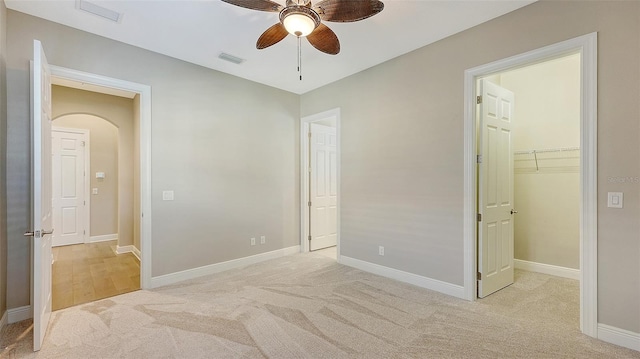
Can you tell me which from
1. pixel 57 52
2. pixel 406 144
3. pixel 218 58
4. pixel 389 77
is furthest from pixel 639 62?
pixel 57 52

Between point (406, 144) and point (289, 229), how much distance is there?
2.50m

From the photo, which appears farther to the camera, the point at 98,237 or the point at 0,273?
the point at 98,237

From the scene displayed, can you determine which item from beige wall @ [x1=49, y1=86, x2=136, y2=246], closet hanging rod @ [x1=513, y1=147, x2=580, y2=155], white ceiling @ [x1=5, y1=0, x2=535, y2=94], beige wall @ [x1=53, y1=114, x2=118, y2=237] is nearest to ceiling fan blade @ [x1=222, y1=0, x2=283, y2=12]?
Result: white ceiling @ [x1=5, y1=0, x2=535, y2=94]

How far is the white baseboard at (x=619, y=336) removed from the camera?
2086 millimetres

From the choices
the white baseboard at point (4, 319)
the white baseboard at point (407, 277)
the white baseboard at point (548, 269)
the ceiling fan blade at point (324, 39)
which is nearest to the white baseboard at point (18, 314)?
the white baseboard at point (4, 319)

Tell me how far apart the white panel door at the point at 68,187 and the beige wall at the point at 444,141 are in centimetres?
492

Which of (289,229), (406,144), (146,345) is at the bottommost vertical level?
(146,345)

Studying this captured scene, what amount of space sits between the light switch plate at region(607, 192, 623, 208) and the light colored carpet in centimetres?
108

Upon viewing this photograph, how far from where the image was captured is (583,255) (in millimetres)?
2289

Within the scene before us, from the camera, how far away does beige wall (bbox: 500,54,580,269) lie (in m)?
3.71

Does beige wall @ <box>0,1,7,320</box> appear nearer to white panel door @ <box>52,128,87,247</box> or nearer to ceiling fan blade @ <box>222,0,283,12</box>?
ceiling fan blade @ <box>222,0,283,12</box>

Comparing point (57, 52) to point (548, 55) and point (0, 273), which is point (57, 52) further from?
point (548, 55)

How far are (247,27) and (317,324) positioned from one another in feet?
9.75

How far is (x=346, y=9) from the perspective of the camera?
1.93 metres
